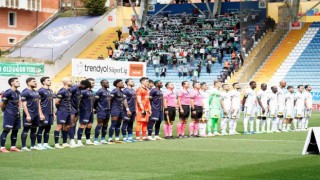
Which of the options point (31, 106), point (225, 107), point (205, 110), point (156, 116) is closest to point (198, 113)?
point (205, 110)

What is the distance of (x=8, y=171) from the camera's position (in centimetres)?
1744

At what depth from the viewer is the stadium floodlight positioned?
2044cm

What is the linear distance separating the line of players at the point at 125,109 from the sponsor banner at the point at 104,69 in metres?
2.24

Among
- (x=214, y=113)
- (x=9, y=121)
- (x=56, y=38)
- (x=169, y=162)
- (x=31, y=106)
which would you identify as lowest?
(x=169, y=162)

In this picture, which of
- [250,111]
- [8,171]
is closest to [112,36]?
[250,111]

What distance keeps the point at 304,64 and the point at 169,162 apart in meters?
37.6

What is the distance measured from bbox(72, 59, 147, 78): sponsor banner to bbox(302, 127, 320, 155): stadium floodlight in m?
10.8

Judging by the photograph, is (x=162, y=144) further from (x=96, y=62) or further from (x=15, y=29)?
(x=15, y=29)

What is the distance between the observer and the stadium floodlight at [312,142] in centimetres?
2044

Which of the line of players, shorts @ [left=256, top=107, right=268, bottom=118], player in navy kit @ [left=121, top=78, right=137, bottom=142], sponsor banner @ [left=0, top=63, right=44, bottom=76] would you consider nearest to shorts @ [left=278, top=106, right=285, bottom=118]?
the line of players

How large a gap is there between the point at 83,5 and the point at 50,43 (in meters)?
6.32

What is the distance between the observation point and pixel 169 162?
1905 cm

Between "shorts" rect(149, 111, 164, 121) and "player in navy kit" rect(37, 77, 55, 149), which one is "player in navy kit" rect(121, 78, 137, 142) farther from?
"player in navy kit" rect(37, 77, 55, 149)

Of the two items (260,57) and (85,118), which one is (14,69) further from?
(85,118)
